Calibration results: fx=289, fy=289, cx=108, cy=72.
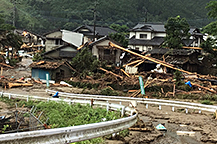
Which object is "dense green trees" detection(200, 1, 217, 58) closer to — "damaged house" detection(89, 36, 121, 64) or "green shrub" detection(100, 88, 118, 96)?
"damaged house" detection(89, 36, 121, 64)

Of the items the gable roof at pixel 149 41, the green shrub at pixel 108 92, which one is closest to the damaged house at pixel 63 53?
the gable roof at pixel 149 41

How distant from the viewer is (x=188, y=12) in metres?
113

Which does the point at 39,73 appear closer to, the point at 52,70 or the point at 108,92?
the point at 52,70

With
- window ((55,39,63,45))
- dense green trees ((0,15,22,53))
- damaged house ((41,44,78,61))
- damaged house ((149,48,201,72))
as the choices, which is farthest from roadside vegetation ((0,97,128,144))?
window ((55,39,63,45))

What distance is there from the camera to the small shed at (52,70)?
32.8m

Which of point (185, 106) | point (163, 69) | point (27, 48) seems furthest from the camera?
point (27, 48)

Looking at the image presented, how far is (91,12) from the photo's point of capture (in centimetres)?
9881

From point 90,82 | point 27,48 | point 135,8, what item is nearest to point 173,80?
point 90,82

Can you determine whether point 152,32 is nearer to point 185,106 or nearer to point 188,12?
point 185,106

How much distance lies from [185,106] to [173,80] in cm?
965

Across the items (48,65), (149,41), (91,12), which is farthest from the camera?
(91,12)

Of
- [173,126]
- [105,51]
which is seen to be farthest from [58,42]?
[173,126]

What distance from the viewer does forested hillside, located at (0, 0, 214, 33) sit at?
308 feet

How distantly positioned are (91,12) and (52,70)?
6893 cm
